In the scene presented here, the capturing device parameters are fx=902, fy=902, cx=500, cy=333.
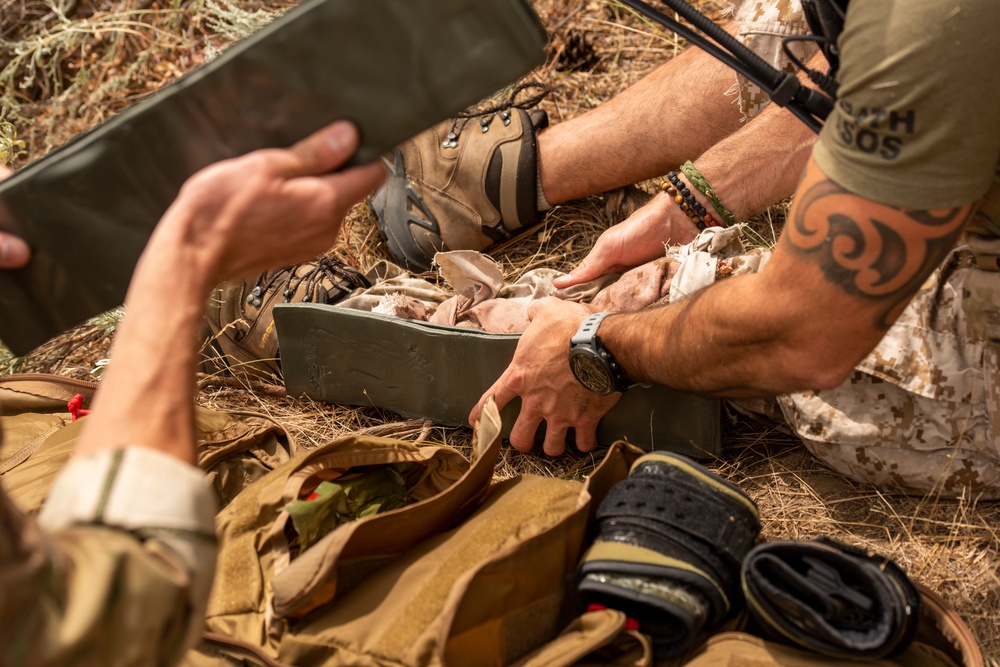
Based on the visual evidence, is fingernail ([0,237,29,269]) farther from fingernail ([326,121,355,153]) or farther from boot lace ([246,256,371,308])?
boot lace ([246,256,371,308])

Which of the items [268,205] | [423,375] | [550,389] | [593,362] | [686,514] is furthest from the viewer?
[423,375]

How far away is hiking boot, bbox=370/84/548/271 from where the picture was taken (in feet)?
9.43

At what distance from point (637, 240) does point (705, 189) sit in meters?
0.24

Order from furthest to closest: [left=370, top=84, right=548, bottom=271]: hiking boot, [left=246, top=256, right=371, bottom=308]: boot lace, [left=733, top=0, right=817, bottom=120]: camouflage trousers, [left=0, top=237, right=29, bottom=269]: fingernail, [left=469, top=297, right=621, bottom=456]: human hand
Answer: [left=370, top=84, right=548, bottom=271]: hiking boot → [left=246, top=256, right=371, bottom=308]: boot lace → [left=733, top=0, right=817, bottom=120]: camouflage trousers → [left=469, top=297, right=621, bottom=456]: human hand → [left=0, top=237, right=29, bottom=269]: fingernail

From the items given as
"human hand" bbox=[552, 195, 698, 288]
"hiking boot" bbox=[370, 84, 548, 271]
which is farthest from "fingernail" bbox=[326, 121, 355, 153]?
"hiking boot" bbox=[370, 84, 548, 271]

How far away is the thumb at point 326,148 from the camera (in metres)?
1.47

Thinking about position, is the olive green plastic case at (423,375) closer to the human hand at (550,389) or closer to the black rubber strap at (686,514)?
the human hand at (550,389)

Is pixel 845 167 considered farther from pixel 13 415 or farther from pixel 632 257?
pixel 13 415

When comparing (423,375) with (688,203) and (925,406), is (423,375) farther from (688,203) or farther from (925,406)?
Result: (925,406)

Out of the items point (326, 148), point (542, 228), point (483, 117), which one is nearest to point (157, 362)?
point (326, 148)

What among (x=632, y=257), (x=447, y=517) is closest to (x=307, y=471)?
(x=447, y=517)

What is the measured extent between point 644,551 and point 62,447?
1378 mm

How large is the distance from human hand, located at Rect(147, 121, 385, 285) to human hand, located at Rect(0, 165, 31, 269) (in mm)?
442

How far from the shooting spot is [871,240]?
1.52m
